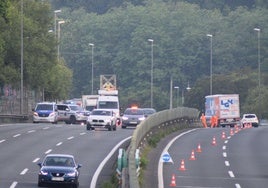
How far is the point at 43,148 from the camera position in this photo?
54219mm

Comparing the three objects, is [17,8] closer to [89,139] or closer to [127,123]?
[127,123]

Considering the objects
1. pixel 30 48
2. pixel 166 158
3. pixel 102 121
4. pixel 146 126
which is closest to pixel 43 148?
pixel 146 126

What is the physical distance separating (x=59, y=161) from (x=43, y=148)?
44.8ft

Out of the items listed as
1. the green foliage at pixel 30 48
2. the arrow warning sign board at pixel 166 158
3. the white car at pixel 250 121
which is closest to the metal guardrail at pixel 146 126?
the arrow warning sign board at pixel 166 158

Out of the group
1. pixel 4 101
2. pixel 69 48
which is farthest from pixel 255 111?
pixel 69 48

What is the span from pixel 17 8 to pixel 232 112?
2055 centimetres

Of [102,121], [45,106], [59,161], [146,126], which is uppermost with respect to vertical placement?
[45,106]

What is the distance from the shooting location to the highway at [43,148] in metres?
42.4

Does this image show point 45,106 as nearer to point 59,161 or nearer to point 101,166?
point 101,166

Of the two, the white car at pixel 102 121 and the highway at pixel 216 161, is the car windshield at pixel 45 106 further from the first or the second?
the highway at pixel 216 161

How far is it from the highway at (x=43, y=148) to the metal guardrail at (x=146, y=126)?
5.26 feet

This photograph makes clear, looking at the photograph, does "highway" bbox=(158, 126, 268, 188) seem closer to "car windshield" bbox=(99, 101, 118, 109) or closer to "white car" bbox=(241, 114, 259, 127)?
"car windshield" bbox=(99, 101, 118, 109)

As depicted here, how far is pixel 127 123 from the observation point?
261 feet

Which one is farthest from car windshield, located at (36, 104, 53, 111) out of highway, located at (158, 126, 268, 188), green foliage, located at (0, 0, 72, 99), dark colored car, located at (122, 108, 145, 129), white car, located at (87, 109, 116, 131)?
highway, located at (158, 126, 268, 188)
